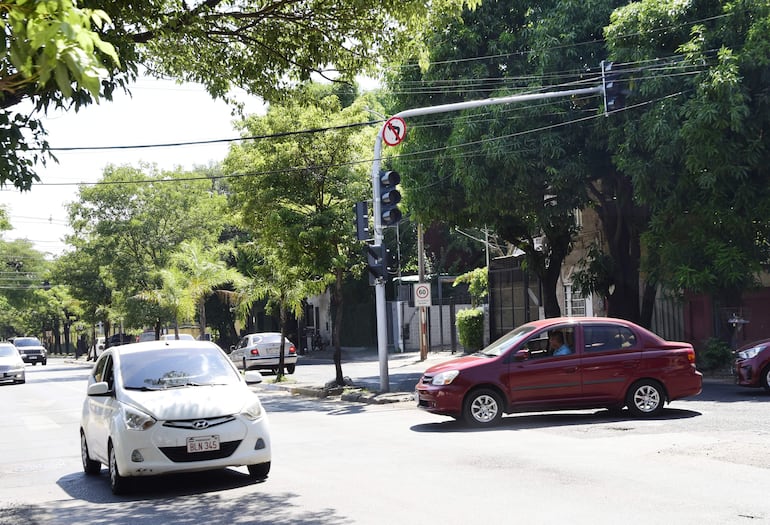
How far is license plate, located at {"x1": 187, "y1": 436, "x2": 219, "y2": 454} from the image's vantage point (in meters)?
9.69

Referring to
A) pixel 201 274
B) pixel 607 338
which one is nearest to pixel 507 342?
pixel 607 338

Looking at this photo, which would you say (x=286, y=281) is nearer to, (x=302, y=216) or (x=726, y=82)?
(x=302, y=216)

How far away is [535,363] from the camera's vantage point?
1451 cm

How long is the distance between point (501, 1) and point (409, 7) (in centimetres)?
1469

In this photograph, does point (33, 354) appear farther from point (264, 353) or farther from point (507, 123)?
point (507, 123)

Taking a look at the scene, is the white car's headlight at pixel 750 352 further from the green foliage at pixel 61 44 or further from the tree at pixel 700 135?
the green foliage at pixel 61 44

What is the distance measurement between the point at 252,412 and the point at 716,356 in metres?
15.7

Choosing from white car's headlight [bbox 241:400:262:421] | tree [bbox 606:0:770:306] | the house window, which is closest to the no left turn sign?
tree [bbox 606:0:770:306]

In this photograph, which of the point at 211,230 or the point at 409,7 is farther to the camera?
the point at 211,230

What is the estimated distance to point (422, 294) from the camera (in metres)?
27.2

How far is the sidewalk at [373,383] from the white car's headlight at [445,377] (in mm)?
5771

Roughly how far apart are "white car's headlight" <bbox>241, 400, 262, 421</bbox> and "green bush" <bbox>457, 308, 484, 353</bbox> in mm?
27444

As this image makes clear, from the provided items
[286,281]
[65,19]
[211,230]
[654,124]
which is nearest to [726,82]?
[654,124]

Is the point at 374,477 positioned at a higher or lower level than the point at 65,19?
lower
